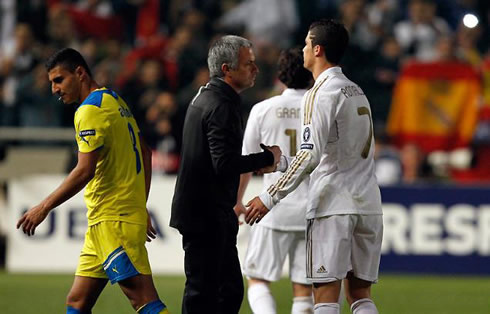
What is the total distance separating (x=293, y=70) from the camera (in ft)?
27.5

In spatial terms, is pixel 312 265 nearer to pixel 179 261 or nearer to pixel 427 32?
pixel 179 261

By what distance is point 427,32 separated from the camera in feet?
53.3

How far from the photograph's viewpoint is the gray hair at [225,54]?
6934 millimetres

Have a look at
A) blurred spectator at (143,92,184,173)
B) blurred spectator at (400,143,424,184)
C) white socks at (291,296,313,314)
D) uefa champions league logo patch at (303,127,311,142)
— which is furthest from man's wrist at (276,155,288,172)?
blurred spectator at (400,143,424,184)

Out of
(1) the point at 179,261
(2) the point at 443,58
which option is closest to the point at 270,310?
(1) the point at 179,261

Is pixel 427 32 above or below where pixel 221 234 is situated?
above

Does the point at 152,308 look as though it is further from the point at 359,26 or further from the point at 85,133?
→ the point at 359,26

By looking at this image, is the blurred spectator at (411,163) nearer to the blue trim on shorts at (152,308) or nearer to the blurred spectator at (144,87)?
the blurred spectator at (144,87)

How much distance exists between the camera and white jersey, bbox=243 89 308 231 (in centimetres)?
835

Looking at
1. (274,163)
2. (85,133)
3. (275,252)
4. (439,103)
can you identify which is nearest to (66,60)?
(85,133)

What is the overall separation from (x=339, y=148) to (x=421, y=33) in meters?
9.68

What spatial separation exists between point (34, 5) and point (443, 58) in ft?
20.6

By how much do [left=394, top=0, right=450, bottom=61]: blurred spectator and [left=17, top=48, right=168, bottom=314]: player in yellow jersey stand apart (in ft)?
31.9

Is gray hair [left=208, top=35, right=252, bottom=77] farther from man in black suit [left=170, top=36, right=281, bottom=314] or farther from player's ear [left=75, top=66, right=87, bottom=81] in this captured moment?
player's ear [left=75, top=66, right=87, bottom=81]
